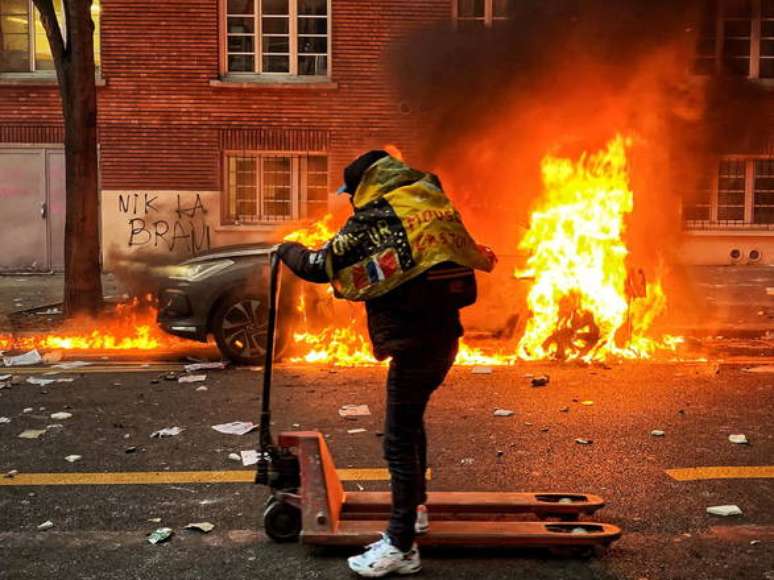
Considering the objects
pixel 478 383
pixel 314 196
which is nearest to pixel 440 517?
pixel 478 383

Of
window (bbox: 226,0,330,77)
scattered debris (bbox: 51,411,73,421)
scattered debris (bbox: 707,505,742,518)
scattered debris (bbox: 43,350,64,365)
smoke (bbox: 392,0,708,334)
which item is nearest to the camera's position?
scattered debris (bbox: 707,505,742,518)

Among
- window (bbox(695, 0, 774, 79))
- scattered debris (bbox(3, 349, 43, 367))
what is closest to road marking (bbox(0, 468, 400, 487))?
scattered debris (bbox(3, 349, 43, 367))

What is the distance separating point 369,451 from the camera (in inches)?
208

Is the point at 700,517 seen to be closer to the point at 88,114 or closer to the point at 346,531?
the point at 346,531

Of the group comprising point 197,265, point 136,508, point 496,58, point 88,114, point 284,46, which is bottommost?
point 136,508

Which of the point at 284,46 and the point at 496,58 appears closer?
the point at 496,58

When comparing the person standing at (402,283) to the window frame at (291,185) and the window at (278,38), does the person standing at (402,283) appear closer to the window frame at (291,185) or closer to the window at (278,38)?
the window frame at (291,185)

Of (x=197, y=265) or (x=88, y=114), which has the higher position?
(x=88, y=114)

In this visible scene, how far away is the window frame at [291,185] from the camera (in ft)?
53.5

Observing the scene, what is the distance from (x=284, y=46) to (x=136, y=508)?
44.5 ft

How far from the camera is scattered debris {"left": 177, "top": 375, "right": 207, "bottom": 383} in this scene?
23.9 ft

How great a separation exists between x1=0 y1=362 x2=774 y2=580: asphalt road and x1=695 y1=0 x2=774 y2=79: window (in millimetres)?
5479

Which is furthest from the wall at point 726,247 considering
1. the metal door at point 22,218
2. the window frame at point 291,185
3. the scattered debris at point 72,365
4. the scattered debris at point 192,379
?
the metal door at point 22,218

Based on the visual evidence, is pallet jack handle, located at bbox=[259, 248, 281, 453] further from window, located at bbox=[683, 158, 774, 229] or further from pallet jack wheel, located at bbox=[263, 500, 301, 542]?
window, located at bbox=[683, 158, 774, 229]
